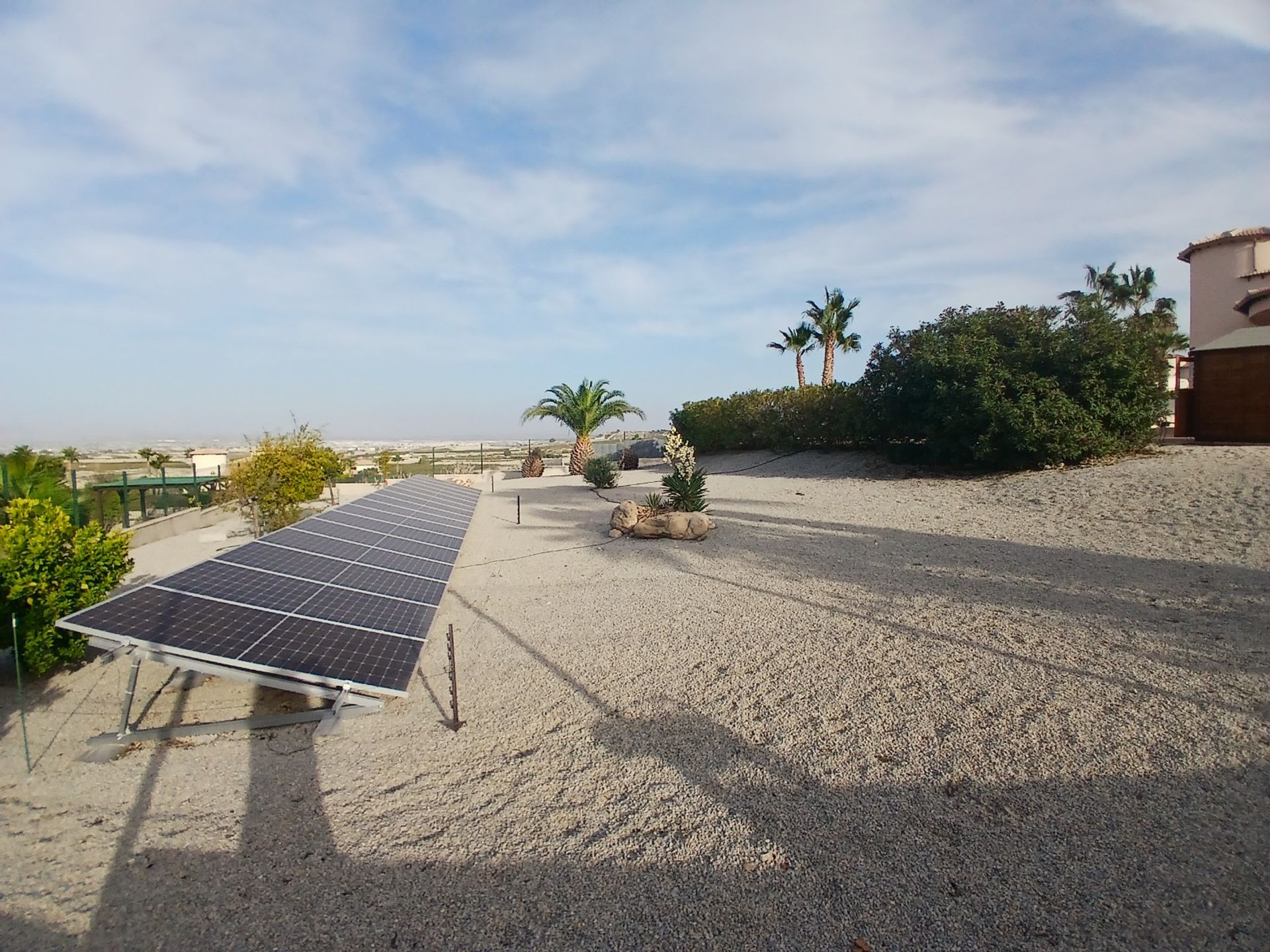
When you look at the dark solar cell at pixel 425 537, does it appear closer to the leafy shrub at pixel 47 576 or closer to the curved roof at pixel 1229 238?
the leafy shrub at pixel 47 576

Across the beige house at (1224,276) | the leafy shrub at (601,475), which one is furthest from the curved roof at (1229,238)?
the leafy shrub at (601,475)

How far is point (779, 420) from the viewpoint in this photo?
30734mm

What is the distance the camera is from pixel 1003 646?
21.3ft

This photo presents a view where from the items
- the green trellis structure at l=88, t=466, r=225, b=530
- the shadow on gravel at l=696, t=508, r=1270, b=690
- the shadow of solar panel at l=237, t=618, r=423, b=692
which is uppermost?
the green trellis structure at l=88, t=466, r=225, b=530

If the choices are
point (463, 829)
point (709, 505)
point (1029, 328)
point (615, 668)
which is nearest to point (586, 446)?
point (709, 505)

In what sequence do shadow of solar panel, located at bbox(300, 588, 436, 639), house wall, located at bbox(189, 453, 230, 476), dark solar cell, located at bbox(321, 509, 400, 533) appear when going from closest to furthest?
1. shadow of solar panel, located at bbox(300, 588, 436, 639)
2. dark solar cell, located at bbox(321, 509, 400, 533)
3. house wall, located at bbox(189, 453, 230, 476)

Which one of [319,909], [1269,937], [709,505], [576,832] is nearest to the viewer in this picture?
[1269,937]

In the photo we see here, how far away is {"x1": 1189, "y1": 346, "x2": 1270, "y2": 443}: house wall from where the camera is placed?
725 inches

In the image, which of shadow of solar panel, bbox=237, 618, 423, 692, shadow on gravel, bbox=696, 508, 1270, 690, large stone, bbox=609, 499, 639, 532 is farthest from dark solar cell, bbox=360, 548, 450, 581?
large stone, bbox=609, 499, 639, 532

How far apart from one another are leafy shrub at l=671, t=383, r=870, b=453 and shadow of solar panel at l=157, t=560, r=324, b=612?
895 inches

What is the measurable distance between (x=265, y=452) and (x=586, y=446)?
23297mm

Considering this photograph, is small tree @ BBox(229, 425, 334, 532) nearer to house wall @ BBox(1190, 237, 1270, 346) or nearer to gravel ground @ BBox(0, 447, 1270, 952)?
gravel ground @ BBox(0, 447, 1270, 952)

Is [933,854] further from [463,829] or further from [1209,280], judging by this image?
[1209,280]

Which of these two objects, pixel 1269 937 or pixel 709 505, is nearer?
pixel 1269 937
